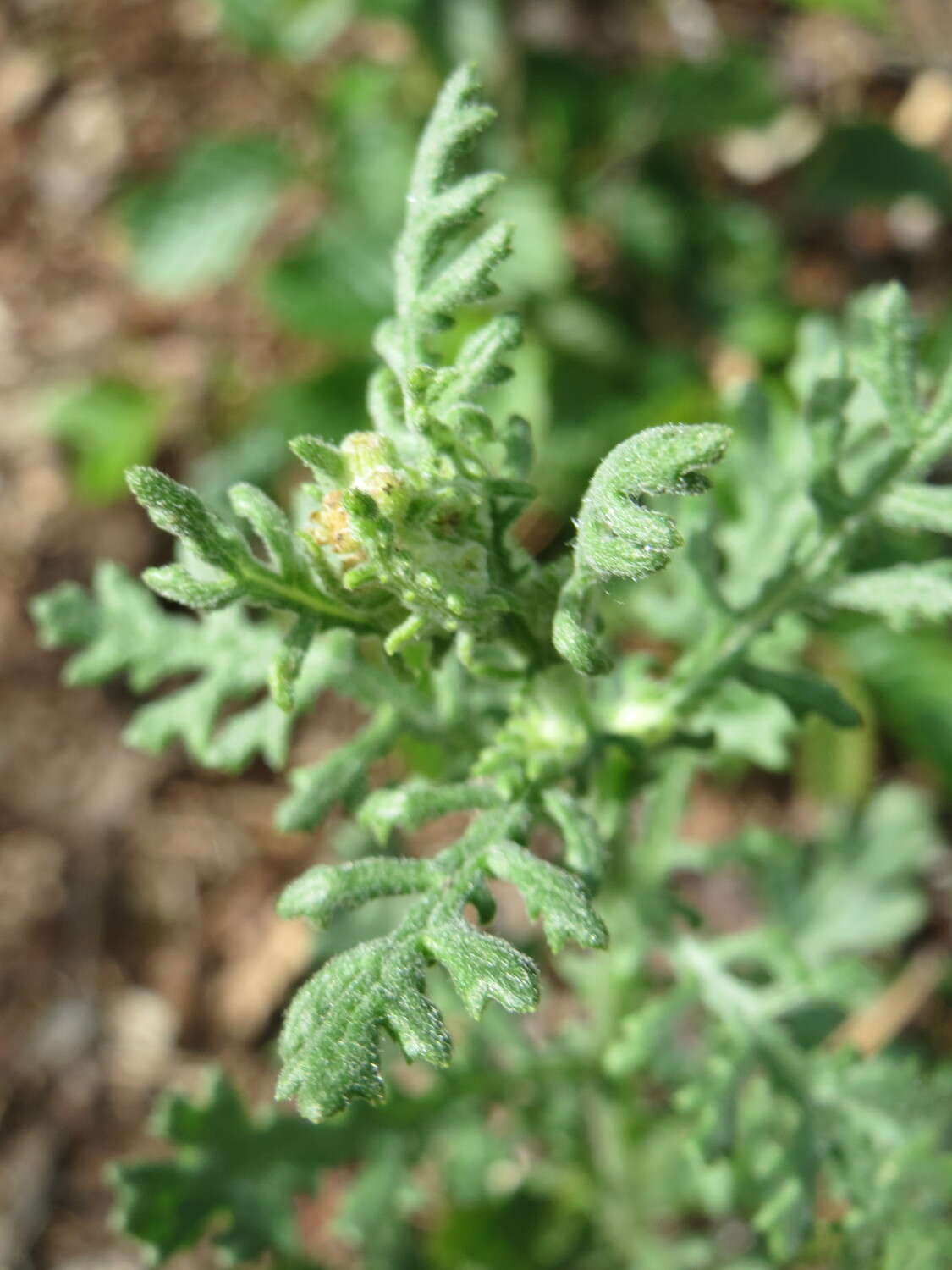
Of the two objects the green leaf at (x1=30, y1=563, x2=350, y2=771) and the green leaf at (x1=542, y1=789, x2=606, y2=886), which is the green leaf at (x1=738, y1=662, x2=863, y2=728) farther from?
the green leaf at (x1=30, y1=563, x2=350, y2=771)

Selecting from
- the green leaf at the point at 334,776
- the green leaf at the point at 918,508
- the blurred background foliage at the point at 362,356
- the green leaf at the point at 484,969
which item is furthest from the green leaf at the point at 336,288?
the green leaf at the point at 484,969

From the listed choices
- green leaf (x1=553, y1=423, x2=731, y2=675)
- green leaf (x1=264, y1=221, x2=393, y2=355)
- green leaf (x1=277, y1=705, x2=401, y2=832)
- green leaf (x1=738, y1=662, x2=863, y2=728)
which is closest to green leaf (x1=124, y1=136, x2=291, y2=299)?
green leaf (x1=264, y1=221, x2=393, y2=355)

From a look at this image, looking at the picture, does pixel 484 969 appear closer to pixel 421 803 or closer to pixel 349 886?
pixel 349 886

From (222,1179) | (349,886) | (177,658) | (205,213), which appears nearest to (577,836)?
(349,886)

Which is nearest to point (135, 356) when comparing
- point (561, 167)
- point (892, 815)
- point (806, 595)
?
point (561, 167)

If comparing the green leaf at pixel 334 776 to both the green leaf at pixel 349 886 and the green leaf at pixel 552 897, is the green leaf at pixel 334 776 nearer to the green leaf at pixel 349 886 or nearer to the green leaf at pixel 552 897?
the green leaf at pixel 349 886

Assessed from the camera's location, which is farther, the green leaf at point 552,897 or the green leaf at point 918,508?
the green leaf at point 918,508
